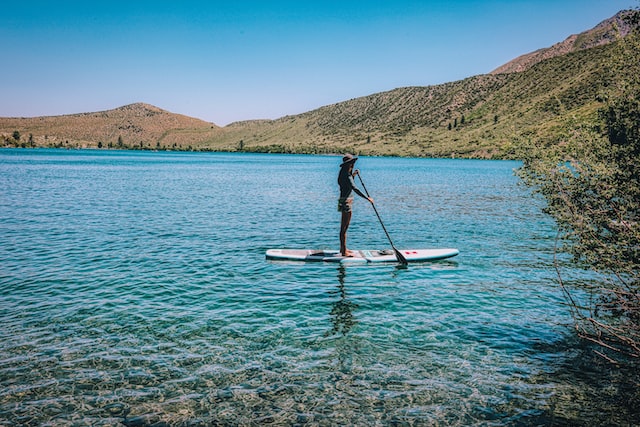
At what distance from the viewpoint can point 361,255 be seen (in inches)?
759

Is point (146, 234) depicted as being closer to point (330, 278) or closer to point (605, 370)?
point (330, 278)

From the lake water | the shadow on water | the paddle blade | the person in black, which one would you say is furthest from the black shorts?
the shadow on water

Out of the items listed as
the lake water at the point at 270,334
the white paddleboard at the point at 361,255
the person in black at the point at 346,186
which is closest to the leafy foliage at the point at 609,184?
the lake water at the point at 270,334

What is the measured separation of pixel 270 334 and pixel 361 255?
867 centimetres

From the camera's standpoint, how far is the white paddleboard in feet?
61.7

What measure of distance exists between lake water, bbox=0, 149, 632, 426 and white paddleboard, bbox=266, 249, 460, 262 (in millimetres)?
381

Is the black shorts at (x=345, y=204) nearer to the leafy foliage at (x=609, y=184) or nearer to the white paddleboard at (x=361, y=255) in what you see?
the white paddleboard at (x=361, y=255)

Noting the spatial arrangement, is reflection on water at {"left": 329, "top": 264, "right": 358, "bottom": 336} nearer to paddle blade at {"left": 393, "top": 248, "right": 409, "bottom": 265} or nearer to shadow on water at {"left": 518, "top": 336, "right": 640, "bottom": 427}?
paddle blade at {"left": 393, "top": 248, "right": 409, "bottom": 265}

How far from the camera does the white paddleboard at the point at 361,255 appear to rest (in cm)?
1881

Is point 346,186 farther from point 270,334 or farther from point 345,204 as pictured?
point 270,334

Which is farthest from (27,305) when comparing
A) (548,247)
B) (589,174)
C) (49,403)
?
(548,247)

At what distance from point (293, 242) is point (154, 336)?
13360 mm

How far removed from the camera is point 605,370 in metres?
9.63

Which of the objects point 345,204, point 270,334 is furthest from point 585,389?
point 345,204
